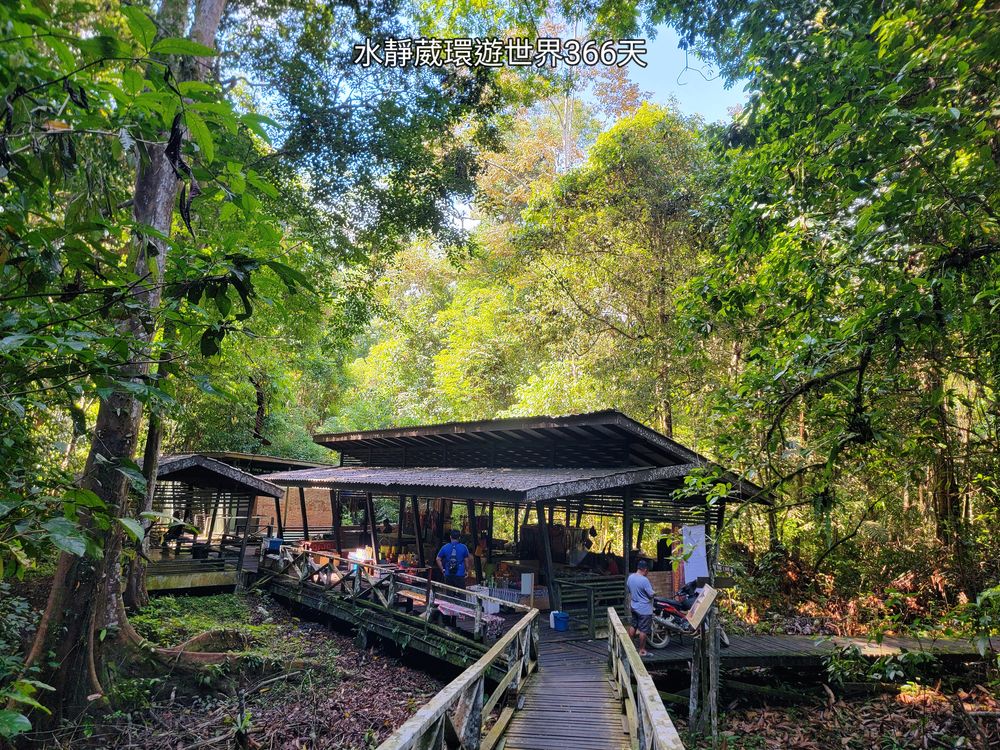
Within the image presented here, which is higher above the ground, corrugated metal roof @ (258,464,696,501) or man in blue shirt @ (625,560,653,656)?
corrugated metal roof @ (258,464,696,501)

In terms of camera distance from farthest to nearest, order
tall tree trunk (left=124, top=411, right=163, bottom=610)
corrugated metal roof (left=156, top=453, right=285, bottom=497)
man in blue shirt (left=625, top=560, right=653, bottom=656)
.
Answer: corrugated metal roof (left=156, top=453, right=285, bottom=497), tall tree trunk (left=124, top=411, right=163, bottom=610), man in blue shirt (left=625, top=560, right=653, bottom=656)

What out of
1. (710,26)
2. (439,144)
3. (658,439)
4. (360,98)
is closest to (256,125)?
(658,439)

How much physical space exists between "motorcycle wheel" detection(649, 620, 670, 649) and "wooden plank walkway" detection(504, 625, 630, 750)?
864 millimetres

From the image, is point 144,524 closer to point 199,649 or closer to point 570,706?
point 199,649

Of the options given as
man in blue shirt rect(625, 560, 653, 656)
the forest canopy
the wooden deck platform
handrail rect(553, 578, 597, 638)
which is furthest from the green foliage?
the wooden deck platform

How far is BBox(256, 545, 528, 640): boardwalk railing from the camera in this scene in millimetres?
9578

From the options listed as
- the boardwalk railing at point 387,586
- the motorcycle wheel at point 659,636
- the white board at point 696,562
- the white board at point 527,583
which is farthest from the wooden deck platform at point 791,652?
the white board at point 527,583

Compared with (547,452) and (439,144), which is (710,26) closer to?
(439,144)

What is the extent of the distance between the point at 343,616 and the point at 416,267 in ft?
71.6

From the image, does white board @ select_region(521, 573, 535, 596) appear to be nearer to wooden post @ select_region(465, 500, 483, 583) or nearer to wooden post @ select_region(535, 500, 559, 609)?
wooden post @ select_region(535, 500, 559, 609)

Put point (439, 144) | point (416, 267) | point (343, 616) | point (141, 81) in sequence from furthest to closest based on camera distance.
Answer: point (416, 267)
point (439, 144)
point (343, 616)
point (141, 81)

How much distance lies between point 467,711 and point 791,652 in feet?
24.5

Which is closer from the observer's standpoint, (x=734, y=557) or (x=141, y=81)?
(x=141, y=81)

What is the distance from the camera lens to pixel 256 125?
6.73ft
